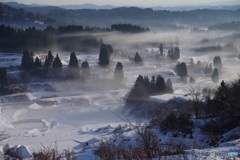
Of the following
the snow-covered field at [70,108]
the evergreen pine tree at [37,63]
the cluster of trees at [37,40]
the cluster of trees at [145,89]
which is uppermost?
the cluster of trees at [37,40]

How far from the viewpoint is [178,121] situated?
15.1m

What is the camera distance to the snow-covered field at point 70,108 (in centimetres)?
2781

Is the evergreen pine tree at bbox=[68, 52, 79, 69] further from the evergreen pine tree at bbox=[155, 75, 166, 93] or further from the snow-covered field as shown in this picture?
the evergreen pine tree at bbox=[155, 75, 166, 93]

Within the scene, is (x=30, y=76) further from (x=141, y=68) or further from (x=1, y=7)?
(x=1, y=7)

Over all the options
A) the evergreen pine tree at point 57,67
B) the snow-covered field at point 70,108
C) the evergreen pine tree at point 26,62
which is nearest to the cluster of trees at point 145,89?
the snow-covered field at point 70,108

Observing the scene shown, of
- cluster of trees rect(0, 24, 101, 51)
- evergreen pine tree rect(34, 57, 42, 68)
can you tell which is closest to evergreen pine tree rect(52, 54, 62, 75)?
evergreen pine tree rect(34, 57, 42, 68)

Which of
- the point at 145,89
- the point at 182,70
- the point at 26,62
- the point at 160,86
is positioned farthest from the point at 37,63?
the point at 182,70

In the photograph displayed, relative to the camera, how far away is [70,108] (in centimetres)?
4531

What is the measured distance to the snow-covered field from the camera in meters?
27.8

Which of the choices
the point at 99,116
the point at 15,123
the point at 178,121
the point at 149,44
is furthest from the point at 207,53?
the point at 178,121

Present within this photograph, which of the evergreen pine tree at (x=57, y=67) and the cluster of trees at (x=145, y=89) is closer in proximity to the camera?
the cluster of trees at (x=145, y=89)

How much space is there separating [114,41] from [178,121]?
76.7 m

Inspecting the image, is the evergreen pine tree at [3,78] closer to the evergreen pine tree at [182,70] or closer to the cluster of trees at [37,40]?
the cluster of trees at [37,40]

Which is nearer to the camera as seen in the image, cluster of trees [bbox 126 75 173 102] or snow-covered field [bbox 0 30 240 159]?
snow-covered field [bbox 0 30 240 159]
